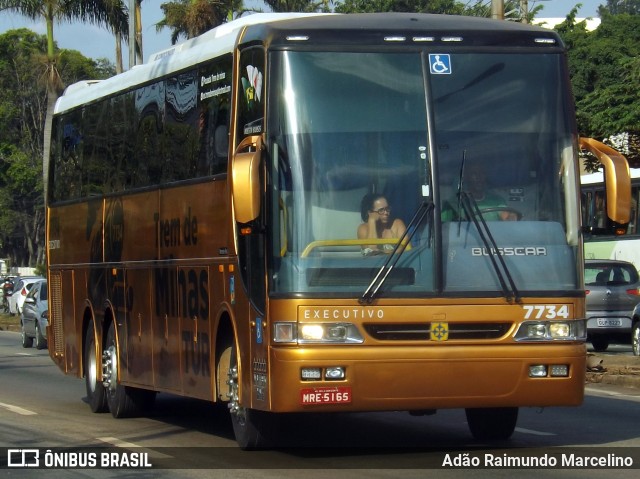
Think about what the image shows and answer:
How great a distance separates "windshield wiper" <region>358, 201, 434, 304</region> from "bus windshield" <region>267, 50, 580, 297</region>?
0.02 meters

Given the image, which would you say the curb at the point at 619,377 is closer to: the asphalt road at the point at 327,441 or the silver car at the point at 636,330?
the asphalt road at the point at 327,441

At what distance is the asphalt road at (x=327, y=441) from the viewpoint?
10094 millimetres

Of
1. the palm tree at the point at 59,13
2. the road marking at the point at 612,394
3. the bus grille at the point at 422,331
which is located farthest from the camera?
the palm tree at the point at 59,13

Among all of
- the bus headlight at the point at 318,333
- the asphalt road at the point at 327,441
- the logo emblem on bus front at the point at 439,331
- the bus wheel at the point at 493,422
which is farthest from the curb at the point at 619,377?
the bus headlight at the point at 318,333

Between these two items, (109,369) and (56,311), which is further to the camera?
(56,311)

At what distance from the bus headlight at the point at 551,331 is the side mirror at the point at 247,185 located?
2.24 meters

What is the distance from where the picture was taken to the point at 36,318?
31406 mm

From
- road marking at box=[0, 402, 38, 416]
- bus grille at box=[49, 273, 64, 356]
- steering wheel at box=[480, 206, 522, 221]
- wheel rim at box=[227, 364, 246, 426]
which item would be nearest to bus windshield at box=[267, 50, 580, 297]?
steering wheel at box=[480, 206, 522, 221]

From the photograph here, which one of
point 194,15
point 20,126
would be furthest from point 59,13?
point 20,126

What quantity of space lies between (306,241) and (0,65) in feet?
233

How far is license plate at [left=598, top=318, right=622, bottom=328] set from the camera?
26312mm

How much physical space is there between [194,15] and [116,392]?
2713 cm
